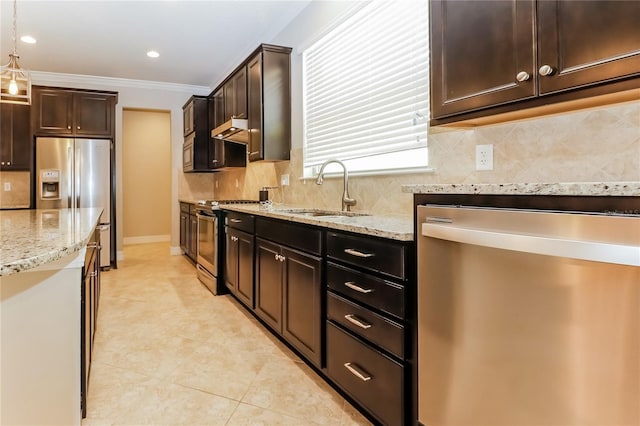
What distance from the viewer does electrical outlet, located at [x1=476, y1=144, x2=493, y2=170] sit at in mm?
1839

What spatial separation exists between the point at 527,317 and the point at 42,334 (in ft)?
4.92

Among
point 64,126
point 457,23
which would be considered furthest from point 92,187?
point 457,23

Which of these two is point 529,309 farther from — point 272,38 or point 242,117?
point 272,38

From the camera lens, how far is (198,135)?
5672mm

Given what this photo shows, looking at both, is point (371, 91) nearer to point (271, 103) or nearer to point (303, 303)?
point (271, 103)

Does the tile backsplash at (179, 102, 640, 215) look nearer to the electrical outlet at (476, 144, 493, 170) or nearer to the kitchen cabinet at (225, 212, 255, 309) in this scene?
the electrical outlet at (476, 144, 493, 170)

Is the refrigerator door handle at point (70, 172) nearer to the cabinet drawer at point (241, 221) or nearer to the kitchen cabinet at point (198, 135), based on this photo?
the kitchen cabinet at point (198, 135)

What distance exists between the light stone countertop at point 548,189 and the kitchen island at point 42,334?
1.21 metres

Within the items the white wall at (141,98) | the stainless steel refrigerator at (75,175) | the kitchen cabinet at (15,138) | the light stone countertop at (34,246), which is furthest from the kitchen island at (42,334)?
the white wall at (141,98)

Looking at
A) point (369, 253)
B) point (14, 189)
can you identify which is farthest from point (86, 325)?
point (14, 189)

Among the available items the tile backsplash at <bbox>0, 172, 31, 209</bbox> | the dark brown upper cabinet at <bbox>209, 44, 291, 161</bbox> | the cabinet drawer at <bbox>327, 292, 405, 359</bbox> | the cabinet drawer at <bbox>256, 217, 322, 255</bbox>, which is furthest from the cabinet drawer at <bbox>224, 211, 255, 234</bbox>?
the tile backsplash at <bbox>0, 172, 31, 209</bbox>

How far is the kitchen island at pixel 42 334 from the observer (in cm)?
121

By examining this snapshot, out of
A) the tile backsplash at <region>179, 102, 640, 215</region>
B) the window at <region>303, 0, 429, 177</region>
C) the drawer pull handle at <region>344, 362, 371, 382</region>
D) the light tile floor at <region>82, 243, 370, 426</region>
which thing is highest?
the window at <region>303, 0, 429, 177</region>

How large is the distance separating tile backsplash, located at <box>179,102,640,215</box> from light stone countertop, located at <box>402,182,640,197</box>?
55 cm
